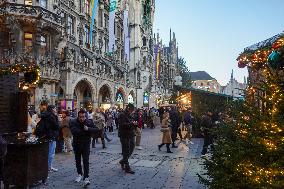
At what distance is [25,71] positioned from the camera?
11211 mm

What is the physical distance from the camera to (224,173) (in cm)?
563

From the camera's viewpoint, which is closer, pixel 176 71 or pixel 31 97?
pixel 31 97

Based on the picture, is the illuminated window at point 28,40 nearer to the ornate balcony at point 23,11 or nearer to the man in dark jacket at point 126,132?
the ornate balcony at point 23,11

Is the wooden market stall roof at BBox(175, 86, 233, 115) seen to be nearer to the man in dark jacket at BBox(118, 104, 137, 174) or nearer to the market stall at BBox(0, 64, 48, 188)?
the man in dark jacket at BBox(118, 104, 137, 174)

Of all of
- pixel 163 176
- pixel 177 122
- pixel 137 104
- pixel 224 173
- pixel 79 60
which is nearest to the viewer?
pixel 224 173

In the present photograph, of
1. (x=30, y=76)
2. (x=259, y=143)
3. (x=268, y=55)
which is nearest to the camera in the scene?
(x=259, y=143)

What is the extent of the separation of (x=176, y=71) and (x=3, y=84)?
90.7 m

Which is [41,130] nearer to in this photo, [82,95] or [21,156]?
[21,156]

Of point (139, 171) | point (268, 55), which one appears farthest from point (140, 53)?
point (268, 55)

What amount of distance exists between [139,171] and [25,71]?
464 centimetres

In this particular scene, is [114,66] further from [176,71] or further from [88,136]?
[176,71]

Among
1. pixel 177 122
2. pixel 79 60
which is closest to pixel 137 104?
pixel 79 60

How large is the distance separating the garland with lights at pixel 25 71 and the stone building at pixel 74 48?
14294 mm

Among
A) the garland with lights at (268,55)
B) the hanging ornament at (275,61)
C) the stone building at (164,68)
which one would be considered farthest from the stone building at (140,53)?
the hanging ornament at (275,61)
